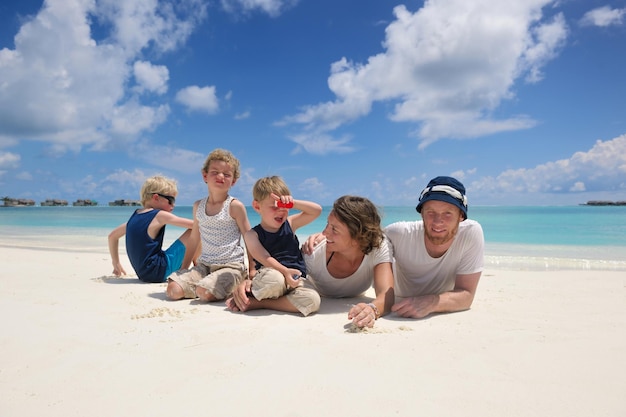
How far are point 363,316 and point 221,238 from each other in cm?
219

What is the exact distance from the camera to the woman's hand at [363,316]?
3026mm

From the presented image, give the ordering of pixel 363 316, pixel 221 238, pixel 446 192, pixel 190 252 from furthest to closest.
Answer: pixel 190 252 < pixel 221 238 < pixel 446 192 < pixel 363 316

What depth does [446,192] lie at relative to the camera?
3.31 m

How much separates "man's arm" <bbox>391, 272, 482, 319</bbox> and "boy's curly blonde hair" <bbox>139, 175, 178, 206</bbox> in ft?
11.8

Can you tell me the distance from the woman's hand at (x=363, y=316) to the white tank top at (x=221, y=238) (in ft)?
6.40

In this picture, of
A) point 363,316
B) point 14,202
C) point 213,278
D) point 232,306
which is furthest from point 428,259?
point 14,202

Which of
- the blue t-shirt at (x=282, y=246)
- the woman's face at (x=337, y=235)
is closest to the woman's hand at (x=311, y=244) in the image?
the blue t-shirt at (x=282, y=246)

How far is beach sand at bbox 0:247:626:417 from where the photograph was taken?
1.89 metres

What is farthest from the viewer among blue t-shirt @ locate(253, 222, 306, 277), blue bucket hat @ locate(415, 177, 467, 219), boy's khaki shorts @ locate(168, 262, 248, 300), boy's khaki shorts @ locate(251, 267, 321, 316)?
boy's khaki shorts @ locate(168, 262, 248, 300)

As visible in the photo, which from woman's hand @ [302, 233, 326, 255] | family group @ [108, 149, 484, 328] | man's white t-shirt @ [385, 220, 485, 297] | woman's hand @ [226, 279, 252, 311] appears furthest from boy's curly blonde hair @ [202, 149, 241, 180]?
man's white t-shirt @ [385, 220, 485, 297]

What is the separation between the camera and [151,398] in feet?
6.38

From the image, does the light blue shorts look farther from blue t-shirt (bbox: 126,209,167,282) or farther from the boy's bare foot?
the boy's bare foot

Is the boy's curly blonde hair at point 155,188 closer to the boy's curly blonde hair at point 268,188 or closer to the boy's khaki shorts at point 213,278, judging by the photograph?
the boy's khaki shorts at point 213,278

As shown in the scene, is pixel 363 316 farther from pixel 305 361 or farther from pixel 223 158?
pixel 223 158
